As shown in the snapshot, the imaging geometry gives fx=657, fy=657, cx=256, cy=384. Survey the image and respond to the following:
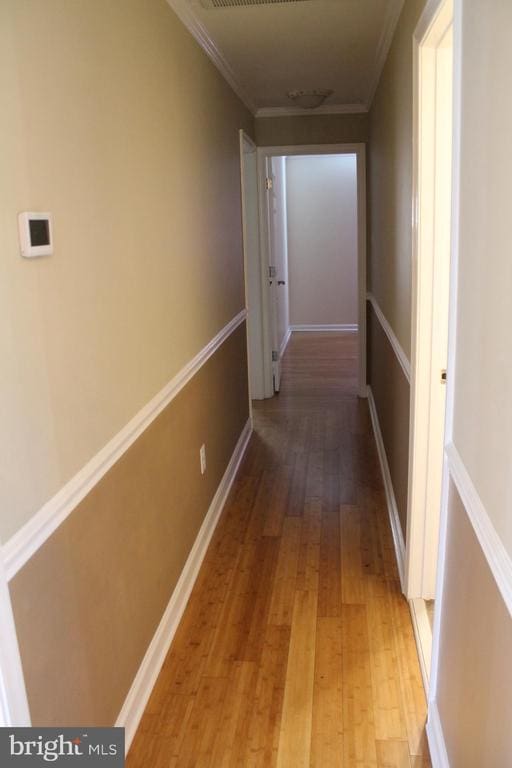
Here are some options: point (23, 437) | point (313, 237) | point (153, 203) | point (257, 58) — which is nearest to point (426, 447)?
point (153, 203)

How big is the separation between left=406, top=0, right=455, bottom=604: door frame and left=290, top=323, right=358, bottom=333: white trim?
6399 millimetres

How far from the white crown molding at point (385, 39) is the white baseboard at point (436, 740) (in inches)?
101

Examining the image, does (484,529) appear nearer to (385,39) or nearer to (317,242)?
(385,39)

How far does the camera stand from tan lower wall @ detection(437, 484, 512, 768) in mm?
1147

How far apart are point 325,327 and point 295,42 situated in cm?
573

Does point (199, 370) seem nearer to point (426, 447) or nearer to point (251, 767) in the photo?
point (426, 447)

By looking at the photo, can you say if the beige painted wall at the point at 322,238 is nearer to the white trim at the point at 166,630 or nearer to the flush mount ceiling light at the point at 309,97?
the flush mount ceiling light at the point at 309,97

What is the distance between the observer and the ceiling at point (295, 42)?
9.12 ft

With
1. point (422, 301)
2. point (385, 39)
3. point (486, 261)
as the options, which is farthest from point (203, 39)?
point (486, 261)

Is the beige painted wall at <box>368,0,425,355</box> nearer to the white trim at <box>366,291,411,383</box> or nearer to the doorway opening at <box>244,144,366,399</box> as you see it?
the white trim at <box>366,291,411,383</box>

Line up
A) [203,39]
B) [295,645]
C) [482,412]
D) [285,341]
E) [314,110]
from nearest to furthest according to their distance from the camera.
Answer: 1. [482,412]
2. [295,645]
3. [203,39]
4. [314,110]
5. [285,341]

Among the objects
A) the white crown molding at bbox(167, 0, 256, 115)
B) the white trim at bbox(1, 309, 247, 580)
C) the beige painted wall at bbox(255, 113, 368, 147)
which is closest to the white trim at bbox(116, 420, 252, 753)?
the white trim at bbox(1, 309, 247, 580)

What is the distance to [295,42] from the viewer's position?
10.7ft

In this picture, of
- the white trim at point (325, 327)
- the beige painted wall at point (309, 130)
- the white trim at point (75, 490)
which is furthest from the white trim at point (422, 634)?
the white trim at point (325, 327)
